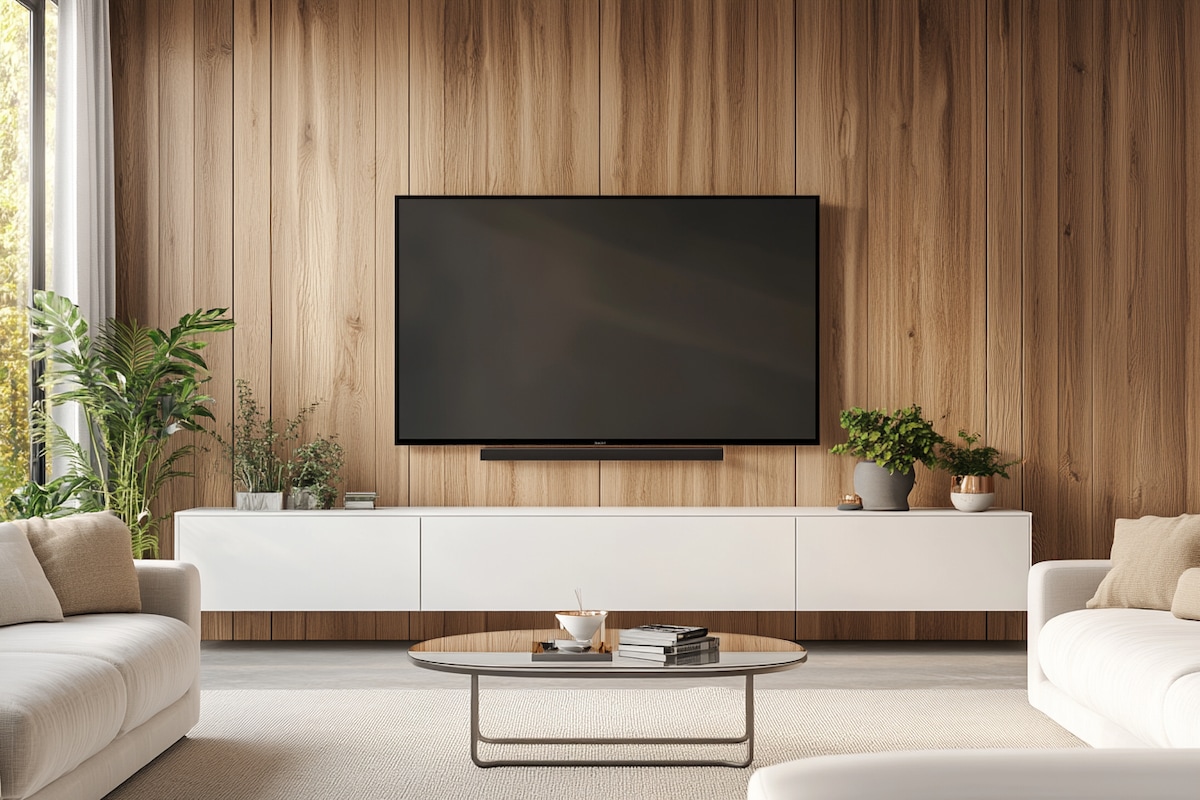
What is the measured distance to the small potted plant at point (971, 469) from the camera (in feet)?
14.5

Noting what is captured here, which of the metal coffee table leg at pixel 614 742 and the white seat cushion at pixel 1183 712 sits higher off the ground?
the white seat cushion at pixel 1183 712

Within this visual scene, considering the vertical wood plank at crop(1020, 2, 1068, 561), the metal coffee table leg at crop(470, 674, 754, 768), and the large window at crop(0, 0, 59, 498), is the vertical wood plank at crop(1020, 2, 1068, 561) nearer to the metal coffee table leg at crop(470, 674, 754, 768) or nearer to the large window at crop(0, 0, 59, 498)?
the metal coffee table leg at crop(470, 674, 754, 768)

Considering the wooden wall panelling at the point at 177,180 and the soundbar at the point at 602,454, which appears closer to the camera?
the soundbar at the point at 602,454

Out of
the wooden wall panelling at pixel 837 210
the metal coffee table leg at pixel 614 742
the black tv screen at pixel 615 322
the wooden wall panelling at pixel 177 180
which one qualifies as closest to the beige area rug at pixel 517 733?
the metal coffee table leg at pixel 614 742

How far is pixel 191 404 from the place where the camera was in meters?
4.32

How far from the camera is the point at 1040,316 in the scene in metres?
4.67

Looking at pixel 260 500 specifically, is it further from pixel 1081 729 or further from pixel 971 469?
pixel 1081 729

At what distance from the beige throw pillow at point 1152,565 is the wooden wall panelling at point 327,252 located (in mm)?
2979

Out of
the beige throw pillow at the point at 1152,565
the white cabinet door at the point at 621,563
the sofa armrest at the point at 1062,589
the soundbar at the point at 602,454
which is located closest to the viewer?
the beige throw pillow at the point at 1152,565

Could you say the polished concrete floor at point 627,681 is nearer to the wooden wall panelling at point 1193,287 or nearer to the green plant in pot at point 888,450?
the green plant in pot at point 888,450

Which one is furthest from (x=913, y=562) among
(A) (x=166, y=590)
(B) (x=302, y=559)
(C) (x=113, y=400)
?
(C) (x=113, y=400)

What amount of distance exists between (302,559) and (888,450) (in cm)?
246

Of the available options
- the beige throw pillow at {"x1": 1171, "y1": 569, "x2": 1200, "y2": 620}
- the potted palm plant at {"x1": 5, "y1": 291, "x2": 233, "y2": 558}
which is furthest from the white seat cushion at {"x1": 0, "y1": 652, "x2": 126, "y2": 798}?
the beige throw pillow at {"x1": 1171, "y1": 569, "x2": 1200, "y2": 620}

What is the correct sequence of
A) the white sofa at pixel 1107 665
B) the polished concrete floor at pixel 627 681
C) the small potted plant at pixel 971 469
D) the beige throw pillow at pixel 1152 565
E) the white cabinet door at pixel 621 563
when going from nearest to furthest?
the white sofa at pixel 1107 665 < the beige throw pillow at pixel 1152 565 < the polished concrete floor at pixel 627 681 < the white cabinet door at pixel 621 563 < the small potted plant at pixel 971 469
